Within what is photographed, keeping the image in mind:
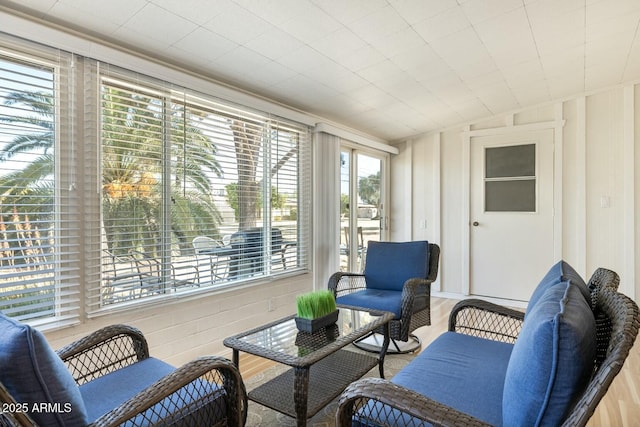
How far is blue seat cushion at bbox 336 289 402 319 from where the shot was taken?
8.66 ft

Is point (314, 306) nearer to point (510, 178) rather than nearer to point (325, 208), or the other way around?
point (325, 208)

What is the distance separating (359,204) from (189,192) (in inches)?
97.5

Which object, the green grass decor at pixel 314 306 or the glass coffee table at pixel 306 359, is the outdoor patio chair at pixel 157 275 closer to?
the glass coffee table at pixel 306 359

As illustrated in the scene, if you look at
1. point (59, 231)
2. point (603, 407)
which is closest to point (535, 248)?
point (603, 407)

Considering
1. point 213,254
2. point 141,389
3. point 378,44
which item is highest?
point 378,44

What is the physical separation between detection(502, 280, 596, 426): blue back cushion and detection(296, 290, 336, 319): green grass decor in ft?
3.80

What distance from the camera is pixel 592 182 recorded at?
3.92 m

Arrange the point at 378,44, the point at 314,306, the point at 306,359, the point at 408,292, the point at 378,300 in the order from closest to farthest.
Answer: the point at 306,359 → the point at 314,306 → the point at 378,44 → the point at 408,292 → the point at 378,300

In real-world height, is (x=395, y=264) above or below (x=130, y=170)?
below

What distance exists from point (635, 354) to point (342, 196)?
2991 mm

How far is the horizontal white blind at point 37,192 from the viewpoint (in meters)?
1.83

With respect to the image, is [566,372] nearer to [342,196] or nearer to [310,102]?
[310,102]

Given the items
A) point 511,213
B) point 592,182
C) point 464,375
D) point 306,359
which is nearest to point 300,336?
point 306,359

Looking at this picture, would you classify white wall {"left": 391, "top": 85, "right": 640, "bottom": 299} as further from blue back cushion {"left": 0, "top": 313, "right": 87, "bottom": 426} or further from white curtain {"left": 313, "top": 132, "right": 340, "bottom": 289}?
blue back cushion {"left": 0, "top": 313, "right": 87, "bottom": 426}
